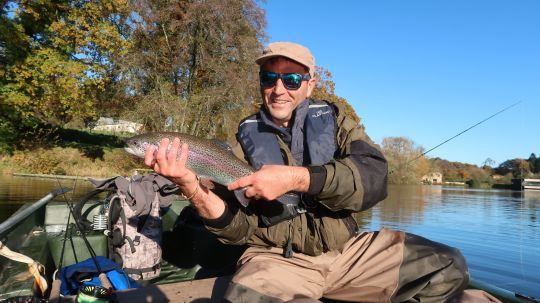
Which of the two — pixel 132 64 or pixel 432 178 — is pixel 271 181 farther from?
pixel 432 178

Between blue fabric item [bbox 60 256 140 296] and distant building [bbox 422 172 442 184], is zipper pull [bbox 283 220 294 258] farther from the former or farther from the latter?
distant building [bbox 422 172 442 184]

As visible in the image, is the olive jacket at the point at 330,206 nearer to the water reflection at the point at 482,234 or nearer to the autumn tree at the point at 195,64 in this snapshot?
the water reflection at the point at 482,234

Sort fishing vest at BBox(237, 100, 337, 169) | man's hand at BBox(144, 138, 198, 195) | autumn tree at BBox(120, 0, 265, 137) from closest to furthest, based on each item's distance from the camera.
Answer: man's hand at BBox(144, 138, 198, 195), fishing vest at BBox(237, 100, 337, 169), autumn tree at BBox(120, 0, 265, 137)

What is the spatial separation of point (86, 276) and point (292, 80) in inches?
87.3

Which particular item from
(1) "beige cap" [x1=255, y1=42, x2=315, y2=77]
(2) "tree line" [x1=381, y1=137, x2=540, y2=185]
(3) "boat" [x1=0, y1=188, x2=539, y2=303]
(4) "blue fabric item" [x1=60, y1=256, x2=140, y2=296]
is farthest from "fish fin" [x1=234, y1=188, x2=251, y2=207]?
(2) "tree line" [x1=381, y1=137, x2=540, y2=185]

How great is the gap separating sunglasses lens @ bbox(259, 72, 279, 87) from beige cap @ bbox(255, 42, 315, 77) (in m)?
0.11

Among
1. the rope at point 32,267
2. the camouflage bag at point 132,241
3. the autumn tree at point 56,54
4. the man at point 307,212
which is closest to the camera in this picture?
the man at point 307,212

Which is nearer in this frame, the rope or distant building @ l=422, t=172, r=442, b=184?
the rope

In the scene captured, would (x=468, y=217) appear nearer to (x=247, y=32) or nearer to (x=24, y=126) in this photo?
(x=247, y=32)

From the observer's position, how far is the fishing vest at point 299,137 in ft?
10.0

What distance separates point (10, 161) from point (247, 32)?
566 inches

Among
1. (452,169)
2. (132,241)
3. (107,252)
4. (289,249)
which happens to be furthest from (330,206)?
(452,169)

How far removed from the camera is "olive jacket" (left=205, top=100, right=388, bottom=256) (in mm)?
2580

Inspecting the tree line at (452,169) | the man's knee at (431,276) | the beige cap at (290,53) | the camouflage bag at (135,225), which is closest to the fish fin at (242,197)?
the beige cap at (290,53)
